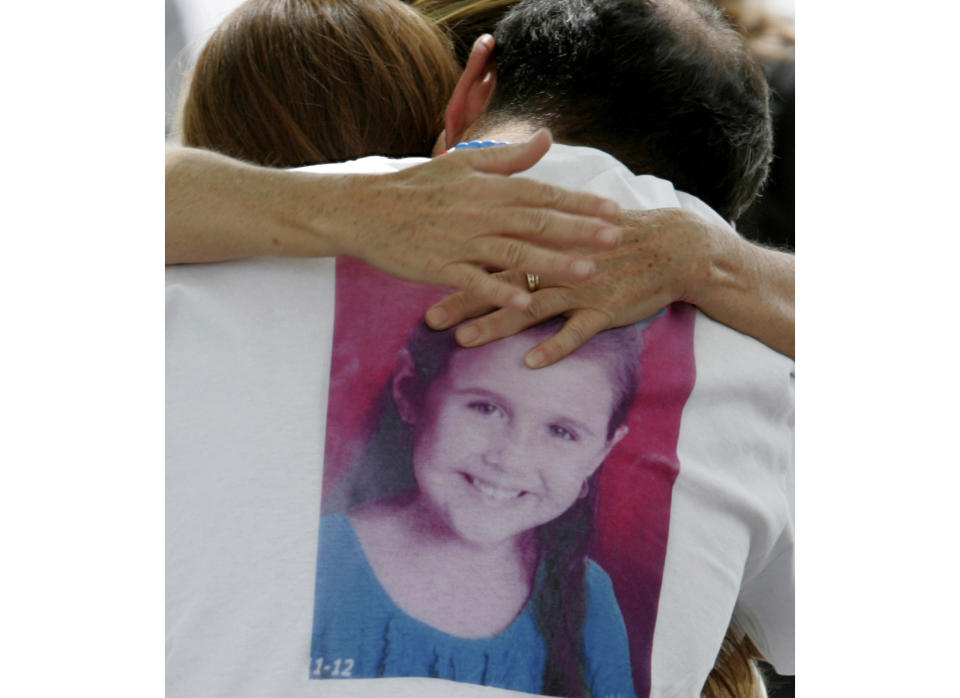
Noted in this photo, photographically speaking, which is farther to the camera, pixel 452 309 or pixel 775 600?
pixel 775 600

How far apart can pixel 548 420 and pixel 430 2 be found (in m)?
1.08

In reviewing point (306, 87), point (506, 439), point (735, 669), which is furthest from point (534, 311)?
point (735, 669)

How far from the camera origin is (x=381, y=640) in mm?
966

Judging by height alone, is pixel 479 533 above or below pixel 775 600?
above

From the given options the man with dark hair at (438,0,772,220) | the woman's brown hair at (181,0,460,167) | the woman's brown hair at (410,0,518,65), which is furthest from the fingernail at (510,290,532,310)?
the woman's brown hair at (410,0,518,65)

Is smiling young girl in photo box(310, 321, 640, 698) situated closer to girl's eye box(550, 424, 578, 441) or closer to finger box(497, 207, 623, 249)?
girl's eye box(550, 424, 578, 441)

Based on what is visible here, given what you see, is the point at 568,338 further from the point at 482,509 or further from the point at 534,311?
the point at 482,509

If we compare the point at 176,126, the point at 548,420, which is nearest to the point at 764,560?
the point at 548,420

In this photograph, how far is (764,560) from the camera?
1219 mm

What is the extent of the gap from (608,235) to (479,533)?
1.00ft

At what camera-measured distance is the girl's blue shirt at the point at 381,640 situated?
957mm

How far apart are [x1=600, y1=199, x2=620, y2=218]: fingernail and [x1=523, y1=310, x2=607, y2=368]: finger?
0.32 feet

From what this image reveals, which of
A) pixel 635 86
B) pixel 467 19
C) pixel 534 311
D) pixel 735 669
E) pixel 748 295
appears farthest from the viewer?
pixel 467 19
